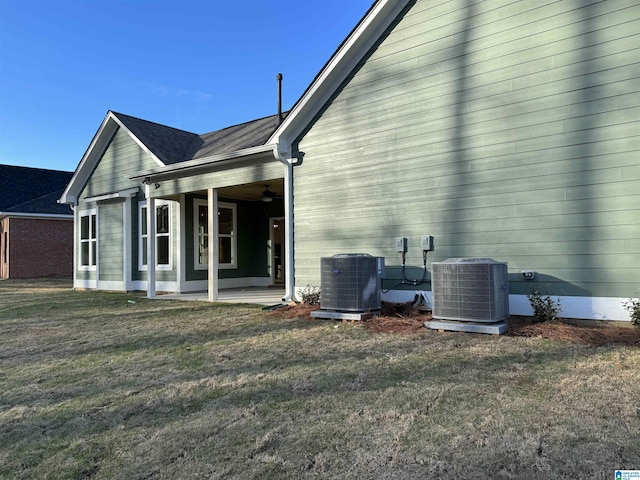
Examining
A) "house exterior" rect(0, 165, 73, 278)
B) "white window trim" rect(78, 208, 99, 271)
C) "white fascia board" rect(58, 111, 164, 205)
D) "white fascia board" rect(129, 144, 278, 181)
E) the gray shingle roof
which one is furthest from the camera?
"house exterior" rect(0, 165, 73, 278)

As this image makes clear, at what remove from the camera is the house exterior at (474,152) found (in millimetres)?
5086

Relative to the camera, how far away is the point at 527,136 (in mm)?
5633

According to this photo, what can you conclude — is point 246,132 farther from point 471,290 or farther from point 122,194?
point 471,290

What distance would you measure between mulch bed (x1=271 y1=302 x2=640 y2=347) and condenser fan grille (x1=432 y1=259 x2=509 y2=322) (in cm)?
30

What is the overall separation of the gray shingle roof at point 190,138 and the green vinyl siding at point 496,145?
4.54m

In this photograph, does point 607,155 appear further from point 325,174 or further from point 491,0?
point 325,174

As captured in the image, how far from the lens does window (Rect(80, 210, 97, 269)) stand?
14.0 m

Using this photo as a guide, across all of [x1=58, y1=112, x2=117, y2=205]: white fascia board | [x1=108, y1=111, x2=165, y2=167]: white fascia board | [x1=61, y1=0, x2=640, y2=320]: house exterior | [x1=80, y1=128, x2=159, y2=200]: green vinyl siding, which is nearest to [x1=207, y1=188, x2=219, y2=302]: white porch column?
[x1=61, y1=0, x2=640, y2=320]: house exterior

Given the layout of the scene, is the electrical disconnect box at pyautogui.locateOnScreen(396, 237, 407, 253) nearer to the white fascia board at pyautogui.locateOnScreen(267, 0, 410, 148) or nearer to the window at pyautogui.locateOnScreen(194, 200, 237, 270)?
the white fascia board at pyautogui.locateOnScreen(267, 0, 410, 148)

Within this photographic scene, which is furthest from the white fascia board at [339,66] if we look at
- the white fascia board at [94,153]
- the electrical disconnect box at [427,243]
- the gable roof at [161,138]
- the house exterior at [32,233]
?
the house exterior at [32,233]

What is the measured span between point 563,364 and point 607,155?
2858 mm

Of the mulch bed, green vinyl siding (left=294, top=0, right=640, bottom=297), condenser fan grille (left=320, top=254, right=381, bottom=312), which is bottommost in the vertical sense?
the mulch bed

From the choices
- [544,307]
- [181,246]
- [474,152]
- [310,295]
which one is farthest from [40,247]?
[544,307]

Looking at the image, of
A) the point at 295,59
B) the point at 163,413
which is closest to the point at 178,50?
the point at 295,59
